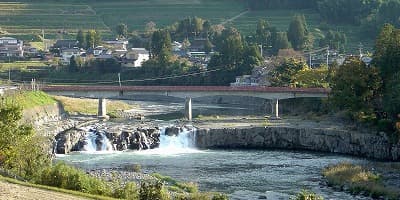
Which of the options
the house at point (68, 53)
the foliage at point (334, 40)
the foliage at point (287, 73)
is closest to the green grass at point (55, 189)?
the foliage at point (287, 73)

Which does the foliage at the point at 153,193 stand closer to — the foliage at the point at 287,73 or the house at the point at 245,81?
the foliage at the point at 287,73

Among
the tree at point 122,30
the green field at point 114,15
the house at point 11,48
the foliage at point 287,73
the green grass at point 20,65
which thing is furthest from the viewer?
the green field at point 114,15

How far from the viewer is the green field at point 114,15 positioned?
127 m

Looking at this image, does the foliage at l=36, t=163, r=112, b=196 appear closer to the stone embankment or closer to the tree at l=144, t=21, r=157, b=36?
the stone embankment

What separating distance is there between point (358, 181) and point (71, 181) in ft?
50.1

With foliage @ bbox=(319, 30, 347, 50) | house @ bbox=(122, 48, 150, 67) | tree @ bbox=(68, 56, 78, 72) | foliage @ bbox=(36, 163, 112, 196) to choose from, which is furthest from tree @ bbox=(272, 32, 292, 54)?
foliage @ bbox=(36, 163, 112, 196)

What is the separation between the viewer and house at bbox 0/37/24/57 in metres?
109

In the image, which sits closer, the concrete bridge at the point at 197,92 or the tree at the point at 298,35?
the concrete bridge at the point at 197,92

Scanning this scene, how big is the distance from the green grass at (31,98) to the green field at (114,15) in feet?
178

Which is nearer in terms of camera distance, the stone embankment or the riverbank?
the stone embankment

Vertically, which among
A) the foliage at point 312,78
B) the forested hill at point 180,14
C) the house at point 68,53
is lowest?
the foliage at point 312,78

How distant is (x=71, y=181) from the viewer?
32.0 metres

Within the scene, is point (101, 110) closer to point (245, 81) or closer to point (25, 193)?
point (245, 81)

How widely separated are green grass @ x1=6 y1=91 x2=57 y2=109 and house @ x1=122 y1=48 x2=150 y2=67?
30377mm
